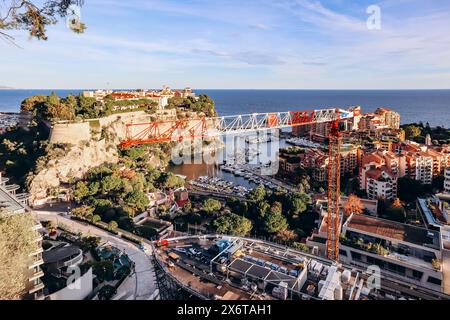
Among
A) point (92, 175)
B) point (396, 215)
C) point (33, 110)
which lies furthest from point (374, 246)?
point (33, 110)

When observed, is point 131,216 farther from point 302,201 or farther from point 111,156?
point 111,156

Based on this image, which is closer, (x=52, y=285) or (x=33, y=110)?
(x=52, y=285)

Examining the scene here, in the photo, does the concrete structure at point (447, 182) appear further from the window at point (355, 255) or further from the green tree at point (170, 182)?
the green tree at point (170, 182)

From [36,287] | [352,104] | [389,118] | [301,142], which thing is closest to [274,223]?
[36,287]

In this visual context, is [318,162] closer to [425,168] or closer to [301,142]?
[425,168]

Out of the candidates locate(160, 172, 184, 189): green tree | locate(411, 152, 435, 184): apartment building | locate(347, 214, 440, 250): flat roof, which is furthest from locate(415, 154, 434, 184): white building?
locate(160, 172, 184, 189): green tree

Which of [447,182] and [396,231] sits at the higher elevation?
[447,182]
